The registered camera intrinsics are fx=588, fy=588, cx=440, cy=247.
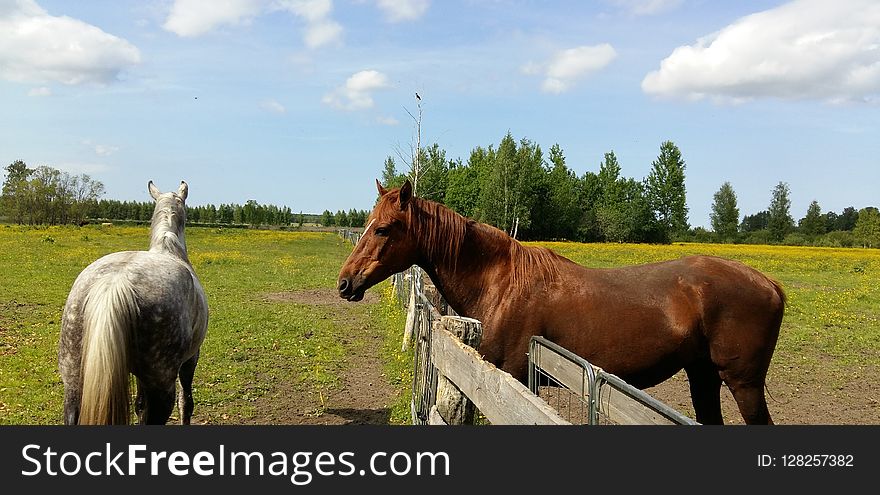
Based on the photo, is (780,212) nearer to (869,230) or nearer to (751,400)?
(869,230)

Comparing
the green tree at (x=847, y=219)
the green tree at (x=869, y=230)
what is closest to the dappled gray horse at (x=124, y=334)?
the green tree at (x=869, y=230)

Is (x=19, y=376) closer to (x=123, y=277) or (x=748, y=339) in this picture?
(x=123, y=277)

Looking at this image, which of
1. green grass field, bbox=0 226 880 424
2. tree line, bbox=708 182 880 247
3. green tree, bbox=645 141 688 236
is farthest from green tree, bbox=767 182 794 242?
green grass field, bbox=0 226 880 424

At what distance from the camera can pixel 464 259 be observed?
461 cm

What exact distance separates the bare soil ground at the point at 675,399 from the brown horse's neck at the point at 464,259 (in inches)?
98.2

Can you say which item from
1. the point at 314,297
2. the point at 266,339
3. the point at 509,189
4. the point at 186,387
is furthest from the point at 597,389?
the point at 509,189

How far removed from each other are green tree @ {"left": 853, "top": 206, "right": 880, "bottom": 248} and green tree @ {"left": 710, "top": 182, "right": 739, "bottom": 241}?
1700 centimetres

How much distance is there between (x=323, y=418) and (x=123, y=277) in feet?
10.7

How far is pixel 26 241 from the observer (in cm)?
3578

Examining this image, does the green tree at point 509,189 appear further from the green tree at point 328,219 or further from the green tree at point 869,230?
the green tree at point 328,219

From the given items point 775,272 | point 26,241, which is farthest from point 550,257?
point 26,241

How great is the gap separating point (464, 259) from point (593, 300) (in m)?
1.02

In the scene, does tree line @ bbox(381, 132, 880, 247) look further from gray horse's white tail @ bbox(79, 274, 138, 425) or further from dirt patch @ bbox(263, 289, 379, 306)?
gray horse's white tail @ bbox(79, 274, 138, 425)

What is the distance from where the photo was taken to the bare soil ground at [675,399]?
6.70 m
